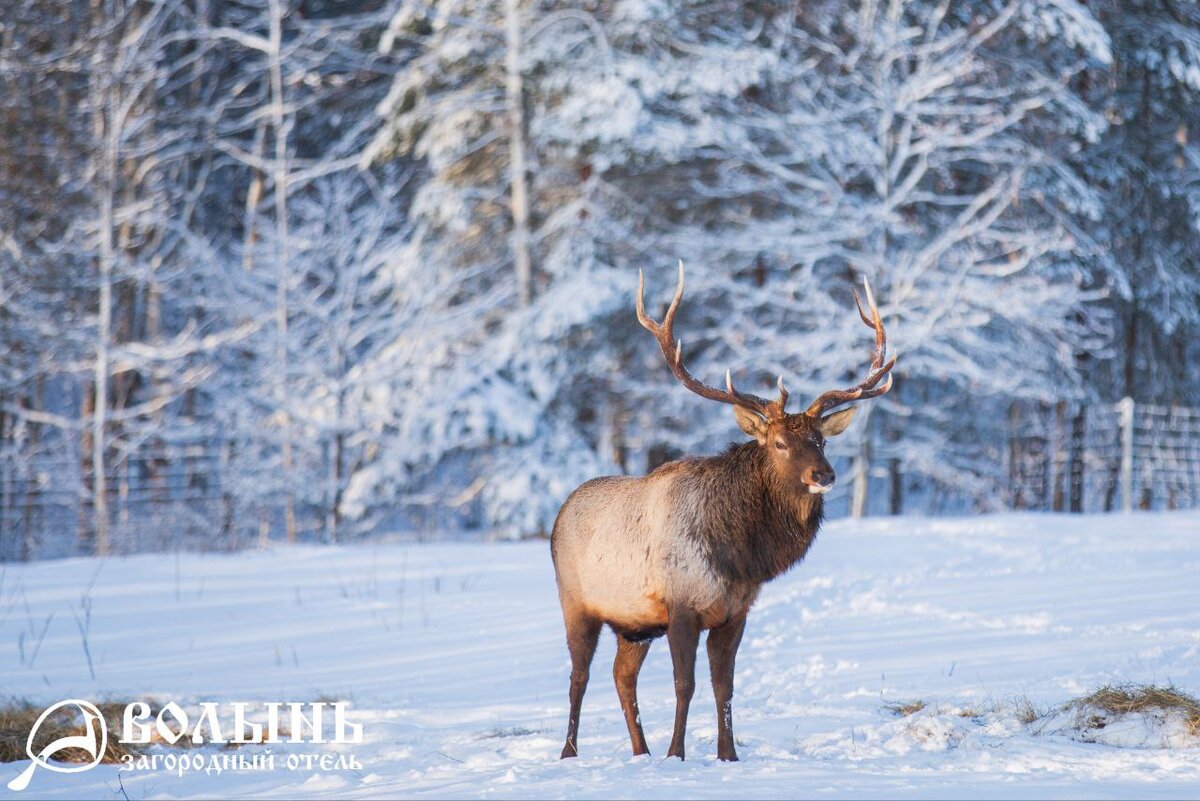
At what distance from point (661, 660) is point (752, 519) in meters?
3.12

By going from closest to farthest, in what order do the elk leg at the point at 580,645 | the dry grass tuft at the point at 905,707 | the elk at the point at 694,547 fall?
the elk at the point at 694,547 < the elk leg at the point at 580,645 < the dry grass tuft at the point at 905,707

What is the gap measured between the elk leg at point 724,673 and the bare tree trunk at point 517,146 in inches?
570

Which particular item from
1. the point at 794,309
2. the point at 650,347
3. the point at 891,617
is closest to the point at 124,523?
the point at 650,347

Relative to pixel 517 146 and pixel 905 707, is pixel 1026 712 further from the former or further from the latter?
pixel 517 146

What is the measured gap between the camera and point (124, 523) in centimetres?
1897

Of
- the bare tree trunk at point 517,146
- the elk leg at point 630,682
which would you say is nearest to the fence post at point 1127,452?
the bare tree trunk at point 517,146

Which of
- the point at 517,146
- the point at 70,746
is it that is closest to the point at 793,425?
the point at 70,746

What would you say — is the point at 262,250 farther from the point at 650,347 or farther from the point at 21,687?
the point at 21,687

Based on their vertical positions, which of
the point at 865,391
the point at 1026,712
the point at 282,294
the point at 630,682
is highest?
the point at 282,294

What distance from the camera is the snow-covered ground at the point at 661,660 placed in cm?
515

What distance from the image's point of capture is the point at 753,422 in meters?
6.29

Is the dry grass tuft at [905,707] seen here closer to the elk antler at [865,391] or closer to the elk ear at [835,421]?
the elk ear at [835,421]

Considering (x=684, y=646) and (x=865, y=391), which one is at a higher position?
(x=865, y=391)

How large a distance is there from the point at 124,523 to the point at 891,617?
13224 millimetres
